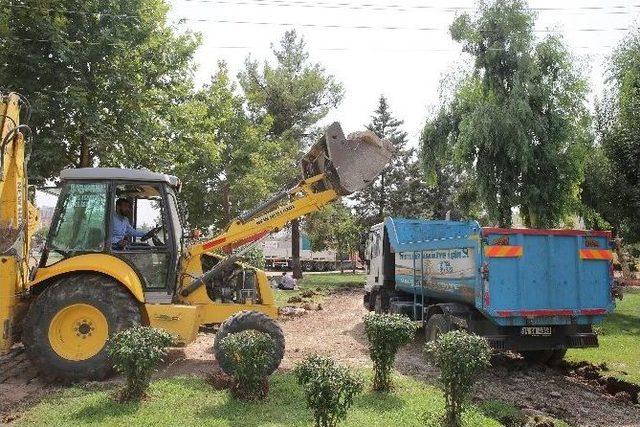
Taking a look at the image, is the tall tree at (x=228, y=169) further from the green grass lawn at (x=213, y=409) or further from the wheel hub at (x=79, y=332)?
the green grass lawn at (x=213, y=409)

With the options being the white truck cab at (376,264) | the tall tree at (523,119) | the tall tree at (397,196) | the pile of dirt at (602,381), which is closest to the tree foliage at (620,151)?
the tall tree at (523,119)

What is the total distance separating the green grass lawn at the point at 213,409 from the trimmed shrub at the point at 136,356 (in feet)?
0.62

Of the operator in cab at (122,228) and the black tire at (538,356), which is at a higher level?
the operator in cab at (122,228)

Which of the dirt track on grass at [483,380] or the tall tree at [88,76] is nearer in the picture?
the dirt track on grass at [483,380]

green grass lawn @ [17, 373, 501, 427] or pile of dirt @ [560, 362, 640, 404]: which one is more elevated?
green grass lawn @ [17, 373, 501, 427]

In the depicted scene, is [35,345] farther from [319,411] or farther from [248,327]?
[319,411]

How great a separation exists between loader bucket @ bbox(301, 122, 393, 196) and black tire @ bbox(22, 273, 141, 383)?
3.69 m

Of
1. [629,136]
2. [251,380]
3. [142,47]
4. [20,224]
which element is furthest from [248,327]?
[629,136]

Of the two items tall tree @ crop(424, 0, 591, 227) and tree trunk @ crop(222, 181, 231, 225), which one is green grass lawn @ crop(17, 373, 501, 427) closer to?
tall tree @ crop(424, 0, 591, 227)

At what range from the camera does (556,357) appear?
9641 mm

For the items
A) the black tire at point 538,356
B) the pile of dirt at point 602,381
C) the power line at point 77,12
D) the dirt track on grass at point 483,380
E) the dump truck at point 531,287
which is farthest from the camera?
the power line at point 77,12

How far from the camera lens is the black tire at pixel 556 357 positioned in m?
9.58

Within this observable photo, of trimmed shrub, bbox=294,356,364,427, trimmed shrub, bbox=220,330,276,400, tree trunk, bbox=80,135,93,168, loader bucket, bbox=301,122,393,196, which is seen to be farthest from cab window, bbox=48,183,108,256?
tree trunk, bbox=80,135,93,168

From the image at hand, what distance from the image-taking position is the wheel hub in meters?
7.68
